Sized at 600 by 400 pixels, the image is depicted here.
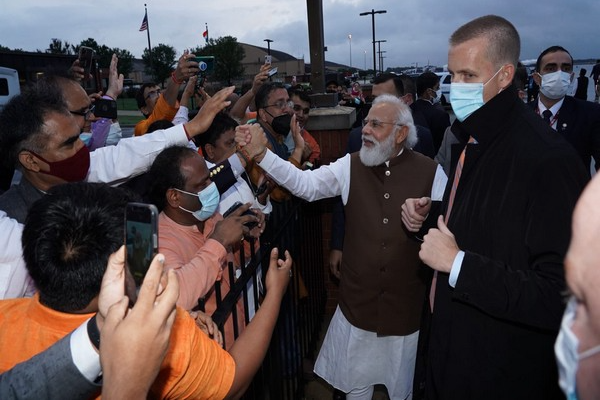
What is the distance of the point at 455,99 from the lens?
7.25 feet

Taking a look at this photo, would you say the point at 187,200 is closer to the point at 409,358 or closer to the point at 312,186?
the point at 312,186

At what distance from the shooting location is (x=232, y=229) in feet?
7.24

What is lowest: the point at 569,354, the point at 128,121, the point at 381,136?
the point at 569,354

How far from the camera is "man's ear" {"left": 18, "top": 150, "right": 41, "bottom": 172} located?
7.33 ft

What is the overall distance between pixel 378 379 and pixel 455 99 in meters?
2.03

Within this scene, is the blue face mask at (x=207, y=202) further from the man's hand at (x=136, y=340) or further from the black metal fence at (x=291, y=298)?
the man's hand at (x=136, y=340)

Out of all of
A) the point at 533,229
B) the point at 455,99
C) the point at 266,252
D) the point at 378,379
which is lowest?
the point at 378,379

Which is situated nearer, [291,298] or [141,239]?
[141,239]

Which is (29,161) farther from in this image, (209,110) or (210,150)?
(210,150)

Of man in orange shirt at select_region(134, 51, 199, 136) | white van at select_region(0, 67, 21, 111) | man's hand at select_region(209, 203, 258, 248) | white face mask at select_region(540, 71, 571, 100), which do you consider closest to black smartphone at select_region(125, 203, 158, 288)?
man's hand at select_region(209, 203, 258, 248)

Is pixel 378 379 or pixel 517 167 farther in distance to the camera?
pixel 378 379

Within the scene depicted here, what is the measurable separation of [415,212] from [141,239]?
1777 mm

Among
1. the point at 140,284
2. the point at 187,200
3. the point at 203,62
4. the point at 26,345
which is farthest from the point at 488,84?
the point at 203,62

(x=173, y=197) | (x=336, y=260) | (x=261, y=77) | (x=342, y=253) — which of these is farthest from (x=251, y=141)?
(x=261, y=77)
